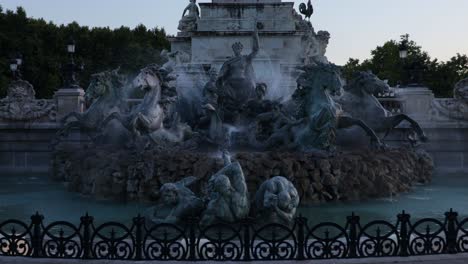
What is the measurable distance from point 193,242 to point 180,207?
2.61 m

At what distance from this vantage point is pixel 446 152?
20.3m

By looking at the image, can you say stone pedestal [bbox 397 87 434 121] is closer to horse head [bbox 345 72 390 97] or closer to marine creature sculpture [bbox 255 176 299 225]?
horse head [bbox 345 72 390 97]

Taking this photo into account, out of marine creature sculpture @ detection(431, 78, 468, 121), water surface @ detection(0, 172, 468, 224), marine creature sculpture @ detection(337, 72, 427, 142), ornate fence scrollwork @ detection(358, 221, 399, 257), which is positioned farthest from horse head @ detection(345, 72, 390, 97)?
ornate fence scrollwork @ detection(358, 221, 399, 257)

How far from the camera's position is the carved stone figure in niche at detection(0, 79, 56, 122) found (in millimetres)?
21625

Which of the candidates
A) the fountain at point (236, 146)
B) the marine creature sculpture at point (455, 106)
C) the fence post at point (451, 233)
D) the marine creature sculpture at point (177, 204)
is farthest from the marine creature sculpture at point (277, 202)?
the marine creature sculpture at point (455, 106)

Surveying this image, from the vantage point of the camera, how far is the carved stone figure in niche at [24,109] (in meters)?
21.6

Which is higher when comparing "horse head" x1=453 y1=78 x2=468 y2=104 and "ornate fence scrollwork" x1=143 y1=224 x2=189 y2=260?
"horse head" x1=453 y1=78 x2=468 y2=104

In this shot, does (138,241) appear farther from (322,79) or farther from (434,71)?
(434,71)

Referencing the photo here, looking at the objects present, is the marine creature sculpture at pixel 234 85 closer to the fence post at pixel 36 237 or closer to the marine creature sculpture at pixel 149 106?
the marine creature sculpture at pixel 149 106

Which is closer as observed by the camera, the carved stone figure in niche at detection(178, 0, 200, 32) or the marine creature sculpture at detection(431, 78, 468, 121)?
the marine creature sculpture at detection(431, 78, 468, 121)

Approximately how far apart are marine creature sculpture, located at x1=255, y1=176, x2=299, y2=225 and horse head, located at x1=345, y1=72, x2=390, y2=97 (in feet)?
24.8

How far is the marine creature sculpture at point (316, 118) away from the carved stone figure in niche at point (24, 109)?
10508mm

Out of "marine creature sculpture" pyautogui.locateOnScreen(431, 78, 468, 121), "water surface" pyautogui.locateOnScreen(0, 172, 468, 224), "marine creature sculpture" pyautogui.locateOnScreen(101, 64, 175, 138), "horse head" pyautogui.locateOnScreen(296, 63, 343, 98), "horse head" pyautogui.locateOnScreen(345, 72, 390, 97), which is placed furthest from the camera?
"marine creature sculpture" pyautogui.locateOnScreen(431, 78, 468, 121)

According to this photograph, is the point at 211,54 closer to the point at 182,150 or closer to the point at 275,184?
the point at 182,150
